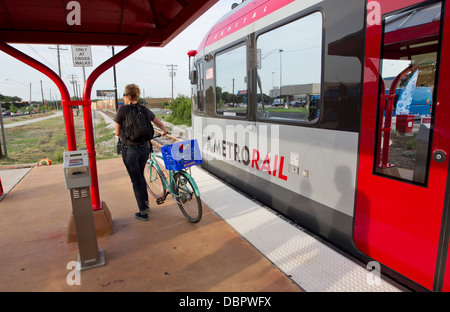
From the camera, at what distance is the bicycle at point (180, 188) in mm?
3852

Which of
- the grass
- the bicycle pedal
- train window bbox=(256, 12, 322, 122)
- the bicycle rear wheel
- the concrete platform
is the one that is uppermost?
train window bbox=(256, 12, 322, 122)

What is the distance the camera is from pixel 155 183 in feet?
15.9

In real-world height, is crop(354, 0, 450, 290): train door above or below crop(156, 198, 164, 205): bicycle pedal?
above

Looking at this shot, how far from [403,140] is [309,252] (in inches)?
56.4

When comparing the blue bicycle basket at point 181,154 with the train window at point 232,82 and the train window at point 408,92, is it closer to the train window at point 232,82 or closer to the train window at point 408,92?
the train window at point 232,82

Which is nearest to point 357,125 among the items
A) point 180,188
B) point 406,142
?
point 406,142

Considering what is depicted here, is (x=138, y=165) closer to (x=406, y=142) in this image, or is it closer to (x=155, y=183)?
Answer: (x=155, y=183)

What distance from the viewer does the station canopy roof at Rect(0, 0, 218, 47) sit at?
117 inches

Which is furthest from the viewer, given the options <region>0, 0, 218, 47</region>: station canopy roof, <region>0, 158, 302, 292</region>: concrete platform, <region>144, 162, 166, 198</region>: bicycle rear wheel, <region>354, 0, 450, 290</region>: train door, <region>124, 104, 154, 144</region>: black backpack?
<region>144, 162, 166, 198</region>: bicycle rear wheel

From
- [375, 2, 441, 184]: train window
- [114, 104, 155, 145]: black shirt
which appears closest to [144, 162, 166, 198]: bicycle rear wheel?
[114, 104, 155, 145]: black shirt

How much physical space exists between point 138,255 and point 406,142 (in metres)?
2.83

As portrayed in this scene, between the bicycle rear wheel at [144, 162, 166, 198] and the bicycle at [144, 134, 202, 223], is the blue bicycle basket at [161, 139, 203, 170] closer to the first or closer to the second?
the bicycle at [144, 134, 202, 223]

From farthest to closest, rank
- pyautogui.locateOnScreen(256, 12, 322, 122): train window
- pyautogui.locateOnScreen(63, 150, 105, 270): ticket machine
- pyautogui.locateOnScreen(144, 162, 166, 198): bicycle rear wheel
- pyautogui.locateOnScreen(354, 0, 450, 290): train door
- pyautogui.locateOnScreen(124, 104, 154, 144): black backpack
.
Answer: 1. pyautogui.locateOnScreen(144, 162, 166, 198): bicycle rear wheel
2. pyautogui.locateOnScreen(124, 104, 154, 144): black backpack
3. pyautogui.locateOnScreen(256, 12, 322, 122): train window
4. pyautogui.locateOnScreen(63, 150, 105, 270): ticket machine
5. pyautogui.locateOnScreen(354, 0, 450, 290): train door

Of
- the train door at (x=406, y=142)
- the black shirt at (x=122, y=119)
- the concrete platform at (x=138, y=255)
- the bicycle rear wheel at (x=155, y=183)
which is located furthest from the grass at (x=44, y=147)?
the train door at (x=406, y=142)
